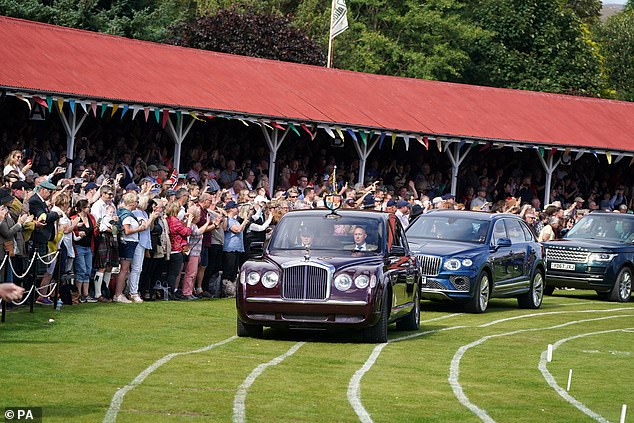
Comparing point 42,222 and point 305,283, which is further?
point 42,222

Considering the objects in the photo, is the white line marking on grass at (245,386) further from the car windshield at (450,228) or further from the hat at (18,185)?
the car windshield at (450,228)

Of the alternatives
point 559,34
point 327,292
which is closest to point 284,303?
point 327,292

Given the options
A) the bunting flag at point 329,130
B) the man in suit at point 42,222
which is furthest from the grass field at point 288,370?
the bunting flag at point 329,130

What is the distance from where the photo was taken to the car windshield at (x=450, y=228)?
2539cm

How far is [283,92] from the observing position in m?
37.7

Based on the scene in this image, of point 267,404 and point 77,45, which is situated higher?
point 77,45

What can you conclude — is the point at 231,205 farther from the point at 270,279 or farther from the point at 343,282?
the point at 343,282

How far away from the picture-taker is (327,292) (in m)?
17.8

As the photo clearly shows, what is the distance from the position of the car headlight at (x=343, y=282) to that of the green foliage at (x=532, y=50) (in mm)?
57734

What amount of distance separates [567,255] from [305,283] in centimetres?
1447

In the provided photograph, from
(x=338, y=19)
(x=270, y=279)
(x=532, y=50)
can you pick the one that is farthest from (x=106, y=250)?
(x=532, y=50)

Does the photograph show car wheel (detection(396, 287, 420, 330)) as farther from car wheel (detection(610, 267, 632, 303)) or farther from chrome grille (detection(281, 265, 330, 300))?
car wheel (detection(610, 267, 632, 303))

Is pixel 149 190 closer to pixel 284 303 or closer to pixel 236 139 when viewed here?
pixel 284 303

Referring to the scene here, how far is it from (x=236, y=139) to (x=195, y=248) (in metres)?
11.6
